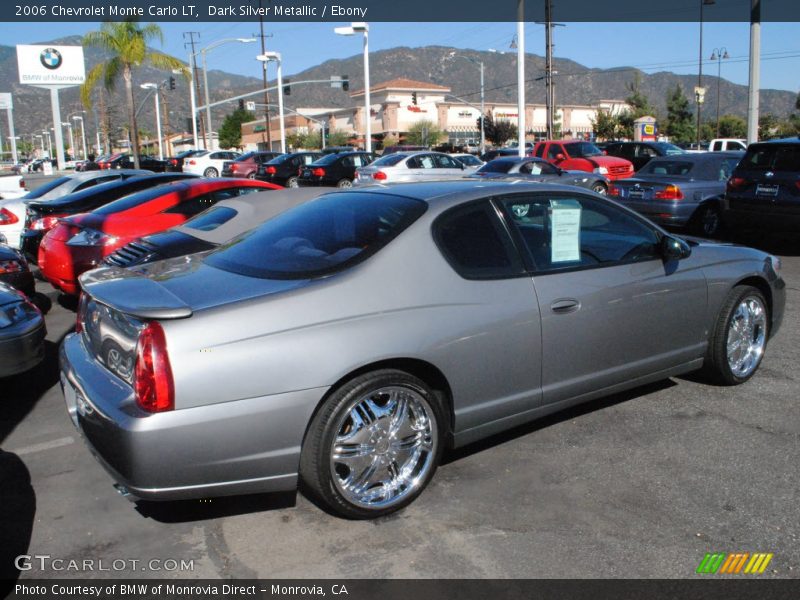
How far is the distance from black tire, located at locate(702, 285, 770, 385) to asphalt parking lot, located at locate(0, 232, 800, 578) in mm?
338

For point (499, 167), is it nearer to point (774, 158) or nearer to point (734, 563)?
point (774, 158)

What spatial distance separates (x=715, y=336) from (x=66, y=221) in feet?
21.6

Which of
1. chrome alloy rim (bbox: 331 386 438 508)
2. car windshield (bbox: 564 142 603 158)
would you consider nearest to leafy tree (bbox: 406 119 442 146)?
car windshield (bbox: 564 142 603 158)

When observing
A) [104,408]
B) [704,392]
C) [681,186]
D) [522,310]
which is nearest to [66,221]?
[104,408]

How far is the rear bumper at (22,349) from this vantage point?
5000 mm

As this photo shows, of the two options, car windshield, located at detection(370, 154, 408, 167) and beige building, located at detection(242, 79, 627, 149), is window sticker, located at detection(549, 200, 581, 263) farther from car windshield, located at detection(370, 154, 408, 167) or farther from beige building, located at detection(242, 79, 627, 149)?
beige building, located at detection(242, 79, 627, 149)

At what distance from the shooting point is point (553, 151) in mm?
22984

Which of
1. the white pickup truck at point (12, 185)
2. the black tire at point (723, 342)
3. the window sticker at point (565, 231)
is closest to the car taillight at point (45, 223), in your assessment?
the white pickup truck at point (12, 185)

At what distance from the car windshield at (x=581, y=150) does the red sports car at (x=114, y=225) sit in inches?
617

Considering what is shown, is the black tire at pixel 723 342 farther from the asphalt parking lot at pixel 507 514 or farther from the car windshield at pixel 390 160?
the car windshield at pixel 390 160

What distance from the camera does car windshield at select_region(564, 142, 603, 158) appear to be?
22406 mm

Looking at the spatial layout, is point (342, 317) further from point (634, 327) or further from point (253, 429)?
point (634, 327)

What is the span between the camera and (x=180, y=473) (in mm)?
3031
